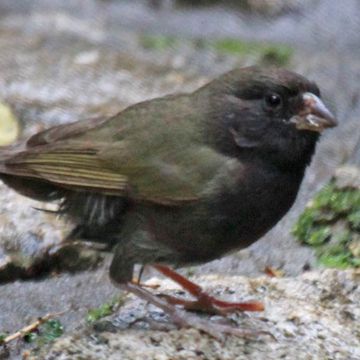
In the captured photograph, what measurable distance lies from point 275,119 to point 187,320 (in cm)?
84

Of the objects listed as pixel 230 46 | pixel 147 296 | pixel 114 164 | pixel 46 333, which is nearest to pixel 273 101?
pixel 114 164

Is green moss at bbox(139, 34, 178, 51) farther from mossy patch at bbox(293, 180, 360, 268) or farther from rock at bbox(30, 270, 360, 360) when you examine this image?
rock at bbox(30, 270, 360, 360)

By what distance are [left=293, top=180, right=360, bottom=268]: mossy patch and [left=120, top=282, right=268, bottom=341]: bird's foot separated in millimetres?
702

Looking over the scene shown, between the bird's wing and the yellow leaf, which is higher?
the bird's wing

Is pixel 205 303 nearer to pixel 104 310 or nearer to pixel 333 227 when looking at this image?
pixel 104 310

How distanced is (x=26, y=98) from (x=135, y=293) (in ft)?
6.22

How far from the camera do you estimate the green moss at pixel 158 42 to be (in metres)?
7.35

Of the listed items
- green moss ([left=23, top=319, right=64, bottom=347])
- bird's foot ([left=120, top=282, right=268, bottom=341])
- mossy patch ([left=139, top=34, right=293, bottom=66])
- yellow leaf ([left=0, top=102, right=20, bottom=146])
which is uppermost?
mossy patch ([left=139, top=34, right=293, bottom=66])

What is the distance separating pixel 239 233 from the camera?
5.07m

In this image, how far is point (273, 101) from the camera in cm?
522

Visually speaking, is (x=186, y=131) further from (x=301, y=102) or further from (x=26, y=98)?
(x=26, y=98)

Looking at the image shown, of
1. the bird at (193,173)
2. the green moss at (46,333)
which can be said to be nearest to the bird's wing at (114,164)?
the bird at (193,173)

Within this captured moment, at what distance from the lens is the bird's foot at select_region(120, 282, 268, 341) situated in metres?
5.00

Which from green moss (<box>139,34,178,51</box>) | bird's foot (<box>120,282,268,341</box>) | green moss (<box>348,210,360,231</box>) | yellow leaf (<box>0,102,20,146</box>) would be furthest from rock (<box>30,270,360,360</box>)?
green moss (<box>139,34,178,51</box>)
